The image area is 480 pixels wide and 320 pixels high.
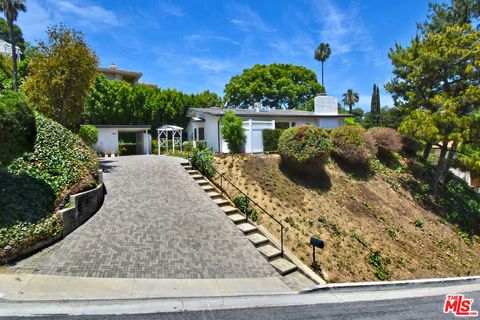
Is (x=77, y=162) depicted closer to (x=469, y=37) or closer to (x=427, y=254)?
(x=427, y=254)

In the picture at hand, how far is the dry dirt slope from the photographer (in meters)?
10.2

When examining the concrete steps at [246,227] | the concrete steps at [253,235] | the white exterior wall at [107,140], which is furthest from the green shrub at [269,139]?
the white exterior wall at [107,140]

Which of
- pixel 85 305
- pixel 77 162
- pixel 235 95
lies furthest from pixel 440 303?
pixel 235 95

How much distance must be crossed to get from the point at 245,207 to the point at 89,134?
15.6 m

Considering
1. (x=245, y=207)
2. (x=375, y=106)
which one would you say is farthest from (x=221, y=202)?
(x=375, y=106)

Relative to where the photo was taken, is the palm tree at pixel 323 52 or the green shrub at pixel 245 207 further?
the palm tree at pixel 323 52

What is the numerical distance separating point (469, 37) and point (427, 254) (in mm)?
12782

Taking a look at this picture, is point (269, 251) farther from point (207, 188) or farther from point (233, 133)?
point (233, 133)

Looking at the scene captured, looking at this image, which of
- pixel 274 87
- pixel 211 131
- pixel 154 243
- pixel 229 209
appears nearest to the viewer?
pixel 154 243

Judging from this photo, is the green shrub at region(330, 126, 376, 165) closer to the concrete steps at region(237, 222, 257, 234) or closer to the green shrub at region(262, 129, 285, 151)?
the green shrub at region(262, 129, 285, 151)

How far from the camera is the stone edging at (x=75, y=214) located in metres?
7.04

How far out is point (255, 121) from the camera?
60.8ft

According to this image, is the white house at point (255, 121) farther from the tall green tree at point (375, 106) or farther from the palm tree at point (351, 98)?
the palm tree at point (351, 98)

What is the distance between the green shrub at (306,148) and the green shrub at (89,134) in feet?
49.1
